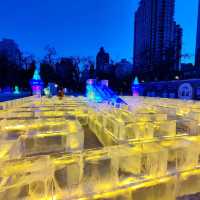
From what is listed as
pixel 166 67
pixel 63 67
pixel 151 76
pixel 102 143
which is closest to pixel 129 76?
pixel 151 76

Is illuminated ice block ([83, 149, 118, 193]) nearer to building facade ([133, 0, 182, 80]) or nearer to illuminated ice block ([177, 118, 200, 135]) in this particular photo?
illuminated ice block ([177, 118, 200, 135])

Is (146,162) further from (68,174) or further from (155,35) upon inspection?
(155,35)

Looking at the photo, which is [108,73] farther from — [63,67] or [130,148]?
[130,148]

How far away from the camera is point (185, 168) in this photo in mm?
1143

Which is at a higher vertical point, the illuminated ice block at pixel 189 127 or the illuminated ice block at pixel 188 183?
the illuminated ice block at pixel 189 127

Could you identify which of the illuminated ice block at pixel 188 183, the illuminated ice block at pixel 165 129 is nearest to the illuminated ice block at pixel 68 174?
the illuminated ice block at pixel 188 183

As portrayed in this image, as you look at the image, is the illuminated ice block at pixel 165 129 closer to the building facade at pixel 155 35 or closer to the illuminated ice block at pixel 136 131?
the illuminated ice block at pixel 136 131

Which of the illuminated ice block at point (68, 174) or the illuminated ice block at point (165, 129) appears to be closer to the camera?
the illuminated ice block at point (68, 174)

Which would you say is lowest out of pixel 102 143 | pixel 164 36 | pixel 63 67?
pixel 102 143

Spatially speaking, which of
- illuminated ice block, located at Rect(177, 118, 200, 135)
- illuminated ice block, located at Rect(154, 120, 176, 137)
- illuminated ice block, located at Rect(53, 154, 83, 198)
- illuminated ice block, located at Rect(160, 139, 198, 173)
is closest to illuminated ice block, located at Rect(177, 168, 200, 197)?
illuminated ice block, located at Rect(160, 139, 198, 173)

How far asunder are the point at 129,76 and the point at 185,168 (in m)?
24.0

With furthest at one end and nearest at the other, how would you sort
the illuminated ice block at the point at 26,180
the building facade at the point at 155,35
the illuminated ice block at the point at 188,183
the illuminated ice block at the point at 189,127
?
the building facade at the point at 155,35
the illuminated ice block at the point at 189,127
the illuminated ice block at the point at 188,183
the illuminated ice block at the point at 26,180

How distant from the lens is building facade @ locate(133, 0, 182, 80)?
78.7 ft

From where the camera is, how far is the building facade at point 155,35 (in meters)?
24.0
